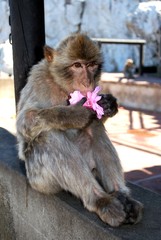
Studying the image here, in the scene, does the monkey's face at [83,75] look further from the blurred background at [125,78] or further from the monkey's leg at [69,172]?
the blurred background at [125,78]

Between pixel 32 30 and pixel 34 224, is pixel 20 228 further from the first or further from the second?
pixel 32 30

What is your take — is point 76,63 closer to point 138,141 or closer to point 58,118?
point 58,118

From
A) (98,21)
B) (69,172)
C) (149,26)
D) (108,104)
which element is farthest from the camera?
(98,21)

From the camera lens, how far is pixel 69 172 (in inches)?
76.4

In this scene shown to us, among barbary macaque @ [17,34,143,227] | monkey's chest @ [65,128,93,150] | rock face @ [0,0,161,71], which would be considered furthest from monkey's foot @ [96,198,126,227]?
rock face @ [0,0,161,71]

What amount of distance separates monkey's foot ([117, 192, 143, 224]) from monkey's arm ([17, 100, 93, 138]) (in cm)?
41

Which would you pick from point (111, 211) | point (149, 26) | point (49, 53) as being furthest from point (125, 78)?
point (111, 211)

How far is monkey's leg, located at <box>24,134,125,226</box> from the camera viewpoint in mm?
1930

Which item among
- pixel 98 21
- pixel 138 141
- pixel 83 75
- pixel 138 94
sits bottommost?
pixel 138 94

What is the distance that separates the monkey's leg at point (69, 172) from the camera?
1.93 m

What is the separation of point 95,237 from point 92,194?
236 millimetres

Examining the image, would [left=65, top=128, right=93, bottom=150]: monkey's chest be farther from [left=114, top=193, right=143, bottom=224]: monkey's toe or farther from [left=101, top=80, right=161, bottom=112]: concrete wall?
[left=101, top=80, right=161, bottom=112]: concrete wall

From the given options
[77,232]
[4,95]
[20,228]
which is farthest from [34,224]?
[4,95]

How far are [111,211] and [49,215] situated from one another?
0.47 meters
